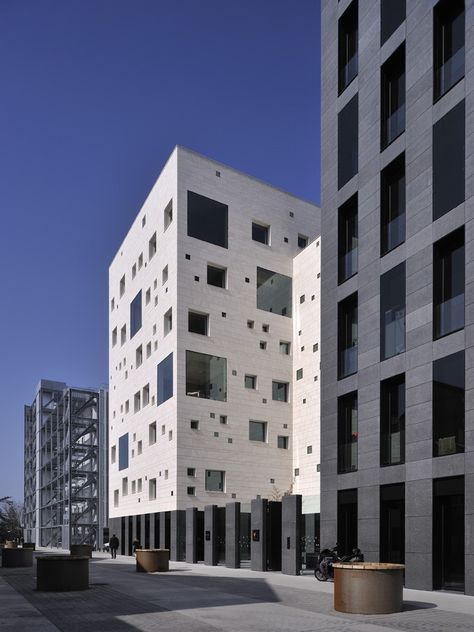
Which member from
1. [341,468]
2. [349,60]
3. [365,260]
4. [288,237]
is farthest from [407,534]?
[288,237]

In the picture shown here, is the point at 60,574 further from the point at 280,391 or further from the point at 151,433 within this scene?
the point at 280,391

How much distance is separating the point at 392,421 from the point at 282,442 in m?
24.6

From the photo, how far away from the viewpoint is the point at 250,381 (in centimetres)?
4769

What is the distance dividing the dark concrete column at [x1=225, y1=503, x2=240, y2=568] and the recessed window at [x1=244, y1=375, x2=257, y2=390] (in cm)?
1316

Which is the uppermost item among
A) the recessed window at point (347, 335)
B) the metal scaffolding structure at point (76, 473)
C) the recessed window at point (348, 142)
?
the recessed window at point (348, 142)

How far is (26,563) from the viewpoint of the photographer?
3622 cm

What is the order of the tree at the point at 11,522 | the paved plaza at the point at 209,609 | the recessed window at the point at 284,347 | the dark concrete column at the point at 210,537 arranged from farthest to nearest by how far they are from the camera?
the tree at the point at 11,522, the recessed window at the point at 284,347, the dark concrete column at the point at 210,537, the paved plaza at the point at 209,609

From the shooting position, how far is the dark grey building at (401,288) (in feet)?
68.7

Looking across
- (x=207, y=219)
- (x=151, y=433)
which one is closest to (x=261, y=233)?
(x=207, y=219)

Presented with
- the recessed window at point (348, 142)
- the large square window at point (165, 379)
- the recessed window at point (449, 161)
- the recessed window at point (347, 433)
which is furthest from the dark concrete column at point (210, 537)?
the recessed window at point (449, 161)

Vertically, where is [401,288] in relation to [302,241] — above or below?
below

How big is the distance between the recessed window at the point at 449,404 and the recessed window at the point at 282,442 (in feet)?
88.4

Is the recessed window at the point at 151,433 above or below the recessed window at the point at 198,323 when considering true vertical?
below

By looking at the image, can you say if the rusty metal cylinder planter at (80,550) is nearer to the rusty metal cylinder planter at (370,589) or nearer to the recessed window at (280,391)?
the recessed window at (280,391)
